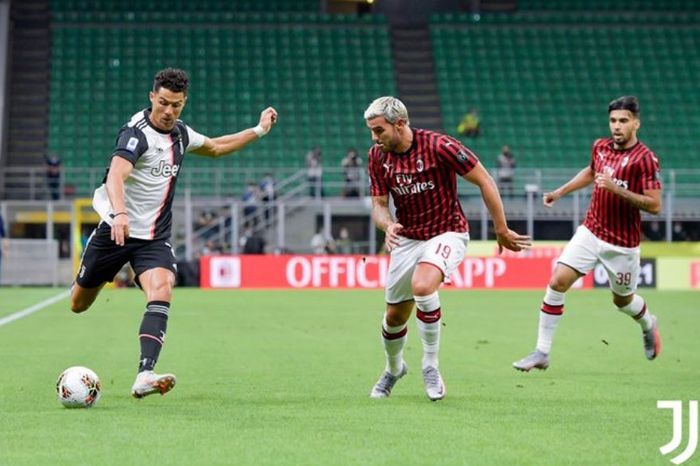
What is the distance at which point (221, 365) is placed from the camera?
39.6 feet

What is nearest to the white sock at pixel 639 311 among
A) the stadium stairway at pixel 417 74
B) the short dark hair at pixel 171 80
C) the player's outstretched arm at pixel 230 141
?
the player's outstretched arm at pixel 230 141

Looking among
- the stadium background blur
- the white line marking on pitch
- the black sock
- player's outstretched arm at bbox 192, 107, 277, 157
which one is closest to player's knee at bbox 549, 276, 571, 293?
player's outstretched arm at bbox 192, 107, 277, 157

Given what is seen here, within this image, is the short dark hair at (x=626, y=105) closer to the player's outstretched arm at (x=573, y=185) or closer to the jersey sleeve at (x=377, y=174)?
the player's outstretched arm at (x=573, y=185)

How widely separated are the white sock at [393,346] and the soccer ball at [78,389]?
2166 mm

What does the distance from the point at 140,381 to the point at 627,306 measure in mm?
5089

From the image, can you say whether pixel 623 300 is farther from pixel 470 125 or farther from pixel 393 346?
pixel 470 125

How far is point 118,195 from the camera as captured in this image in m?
8.84

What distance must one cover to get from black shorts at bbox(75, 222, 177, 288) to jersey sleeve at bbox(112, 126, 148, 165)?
0.64m

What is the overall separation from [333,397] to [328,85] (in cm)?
3311

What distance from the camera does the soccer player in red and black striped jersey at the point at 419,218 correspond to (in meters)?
9.12

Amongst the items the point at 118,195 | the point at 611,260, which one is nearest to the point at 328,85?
the point at 611,260

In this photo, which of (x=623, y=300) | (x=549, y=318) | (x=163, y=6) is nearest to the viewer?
(x=549, y=318)

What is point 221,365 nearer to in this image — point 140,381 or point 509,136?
point 140,381

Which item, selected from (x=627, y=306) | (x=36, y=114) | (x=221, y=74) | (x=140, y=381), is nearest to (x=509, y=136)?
(x=221, y=74)
